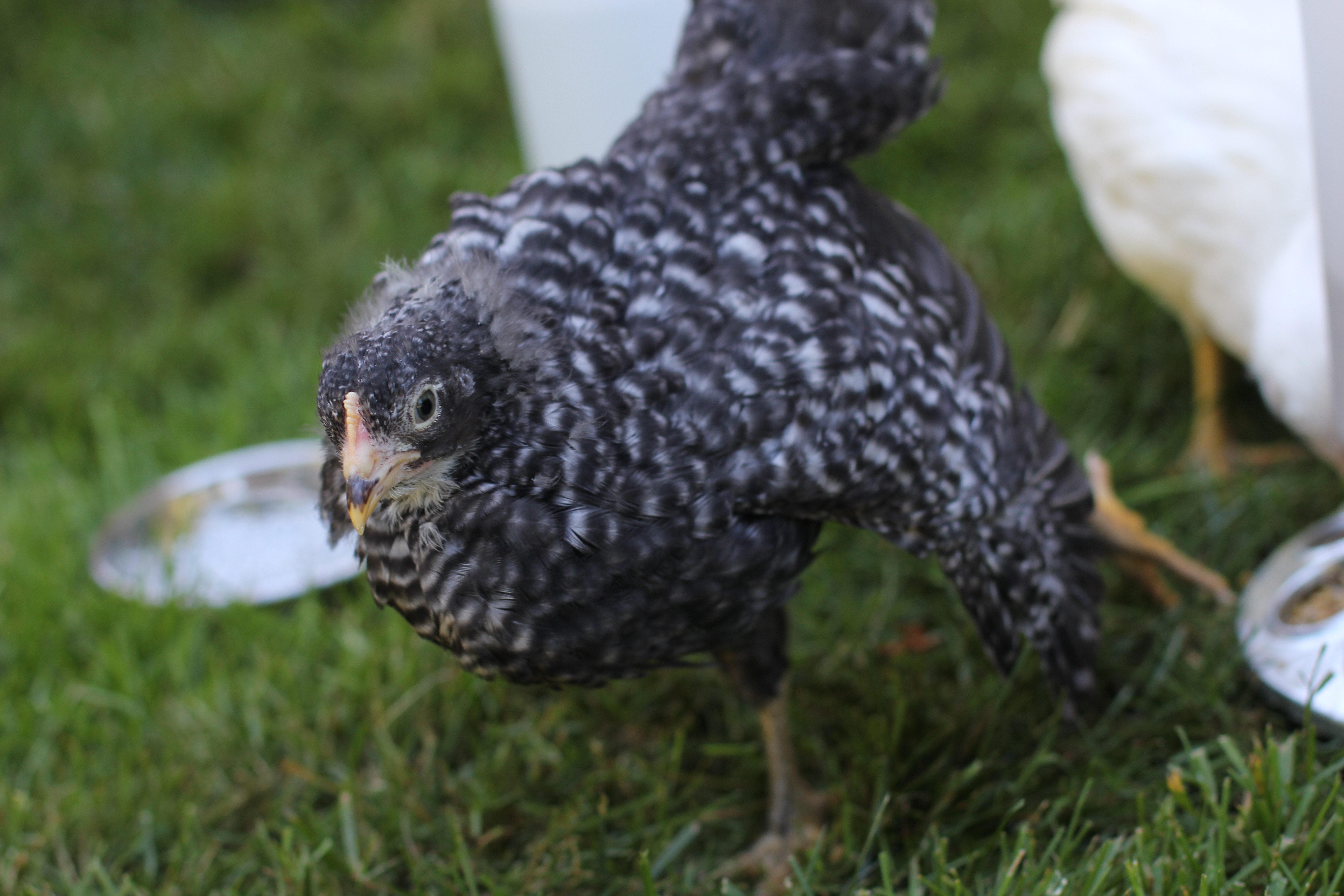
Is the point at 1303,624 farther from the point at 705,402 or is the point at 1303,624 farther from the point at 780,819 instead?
the point at 705,402

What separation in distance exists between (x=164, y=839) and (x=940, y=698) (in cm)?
146

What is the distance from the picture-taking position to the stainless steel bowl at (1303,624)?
1990 millimetres

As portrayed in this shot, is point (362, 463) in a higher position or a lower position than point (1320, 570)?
higher

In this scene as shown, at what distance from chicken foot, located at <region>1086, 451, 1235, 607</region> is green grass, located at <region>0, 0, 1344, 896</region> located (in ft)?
0.16

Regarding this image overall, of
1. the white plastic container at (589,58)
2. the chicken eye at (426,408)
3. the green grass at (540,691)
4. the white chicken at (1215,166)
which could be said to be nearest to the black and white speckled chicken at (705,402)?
the chicken eye at (426,408)

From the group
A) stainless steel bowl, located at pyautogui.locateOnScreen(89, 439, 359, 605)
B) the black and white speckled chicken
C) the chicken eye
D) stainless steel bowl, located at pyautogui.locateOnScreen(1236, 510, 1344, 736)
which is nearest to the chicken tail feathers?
the black and white speckled chicken

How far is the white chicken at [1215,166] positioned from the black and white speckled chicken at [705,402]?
0.65 metres

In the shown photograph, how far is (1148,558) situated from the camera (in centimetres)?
242

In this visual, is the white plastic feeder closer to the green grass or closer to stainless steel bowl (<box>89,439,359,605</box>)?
the green grass

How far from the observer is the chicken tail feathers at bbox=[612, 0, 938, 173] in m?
1.92

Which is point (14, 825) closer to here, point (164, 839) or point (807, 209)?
point (164, 839)

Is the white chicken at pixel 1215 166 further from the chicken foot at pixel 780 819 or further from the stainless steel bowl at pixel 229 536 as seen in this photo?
the stainless steel bowl at pixel 229 536

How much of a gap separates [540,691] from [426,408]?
3.56ft

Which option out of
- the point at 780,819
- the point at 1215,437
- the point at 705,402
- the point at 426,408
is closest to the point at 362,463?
the point at 426,408
